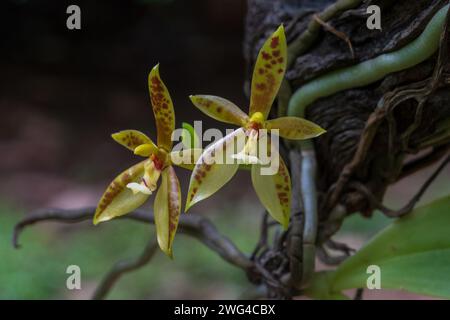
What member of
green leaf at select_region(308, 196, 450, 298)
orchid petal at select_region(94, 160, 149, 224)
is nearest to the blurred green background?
green leaf at select_region(308, 196, 450, 298)

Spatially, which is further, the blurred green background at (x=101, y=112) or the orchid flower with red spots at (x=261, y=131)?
the blurred green background at (x=101, y=112)

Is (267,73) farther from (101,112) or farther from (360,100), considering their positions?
(101,112)

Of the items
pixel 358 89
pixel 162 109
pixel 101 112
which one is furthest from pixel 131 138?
pixel 101 112

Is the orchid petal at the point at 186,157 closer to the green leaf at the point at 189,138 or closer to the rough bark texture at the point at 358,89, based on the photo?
the green leaf at the point at 189,138

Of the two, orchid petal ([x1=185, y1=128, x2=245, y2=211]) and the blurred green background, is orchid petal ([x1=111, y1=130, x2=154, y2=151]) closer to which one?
orchid petal ([x1=185, y1=128, x2=245, y2=211])

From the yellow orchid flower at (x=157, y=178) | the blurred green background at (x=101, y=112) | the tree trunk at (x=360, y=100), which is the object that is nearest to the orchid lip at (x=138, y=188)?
the yellow orchid flower at (x=157, y=178)

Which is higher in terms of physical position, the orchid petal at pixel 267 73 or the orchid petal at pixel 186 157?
the orchid petal at pixel 267 73
